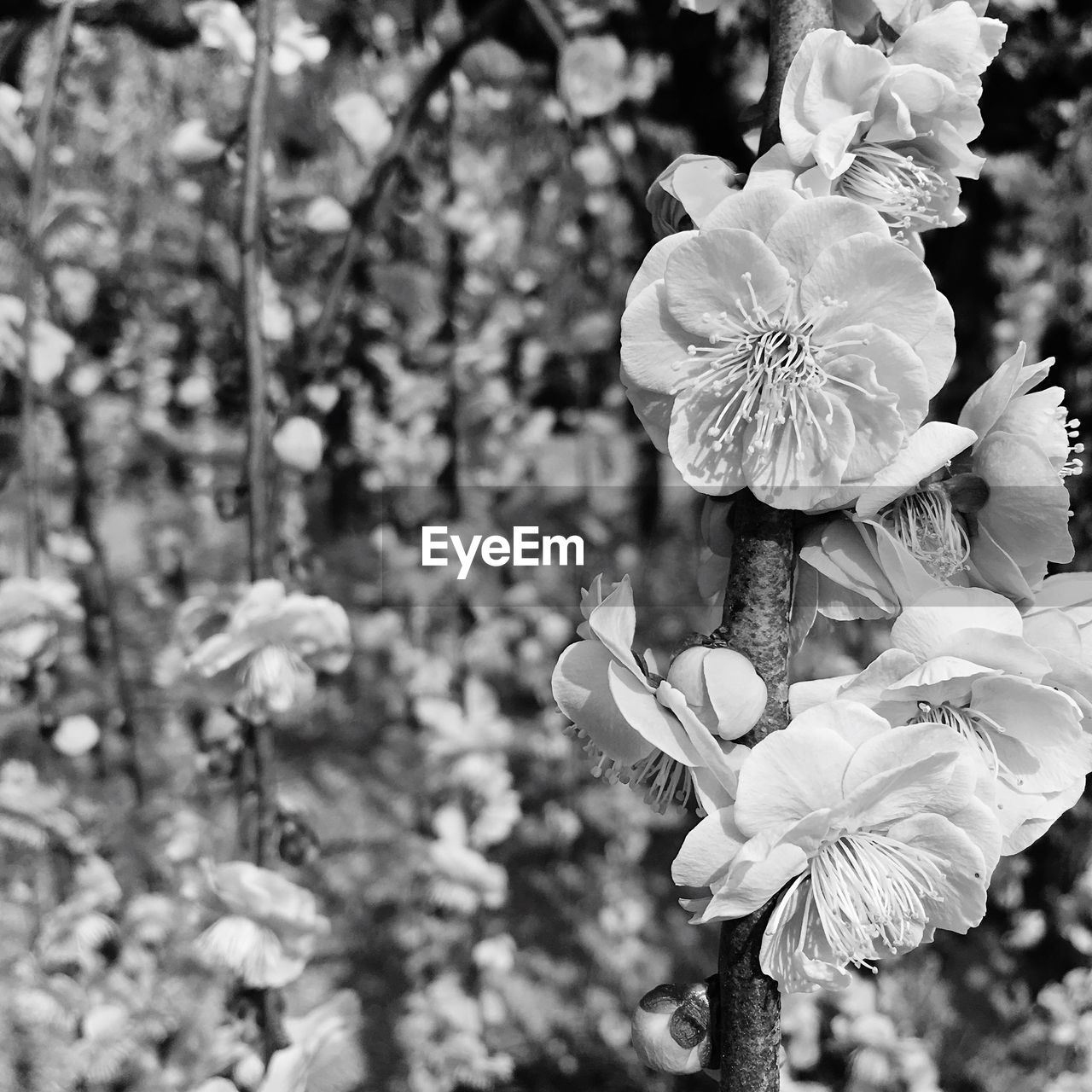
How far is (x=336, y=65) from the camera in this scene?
2.12 metres

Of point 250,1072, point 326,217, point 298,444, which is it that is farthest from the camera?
point 326,217

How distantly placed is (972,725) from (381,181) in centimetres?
87

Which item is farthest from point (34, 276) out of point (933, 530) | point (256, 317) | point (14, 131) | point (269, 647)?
point (933, 530)

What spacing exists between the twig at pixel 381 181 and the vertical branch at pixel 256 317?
0.57ft

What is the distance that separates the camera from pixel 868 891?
421mm

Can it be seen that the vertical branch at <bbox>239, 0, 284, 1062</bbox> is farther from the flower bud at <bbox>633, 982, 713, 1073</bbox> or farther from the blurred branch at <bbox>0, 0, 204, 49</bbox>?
the blurred branch at <bbox>0, 0, 204, 49</bbox>

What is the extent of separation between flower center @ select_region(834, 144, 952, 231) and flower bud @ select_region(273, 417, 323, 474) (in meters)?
0.54

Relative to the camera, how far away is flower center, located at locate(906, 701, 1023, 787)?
0.45m

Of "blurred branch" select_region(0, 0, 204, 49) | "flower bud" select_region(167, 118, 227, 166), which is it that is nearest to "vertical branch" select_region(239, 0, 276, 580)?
"flower bud" select_region(167, 118, 227, 166)

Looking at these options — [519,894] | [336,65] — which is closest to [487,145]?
[336,65]

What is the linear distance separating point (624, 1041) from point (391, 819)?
2.33 ft

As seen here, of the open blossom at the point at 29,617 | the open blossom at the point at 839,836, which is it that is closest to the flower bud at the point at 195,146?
the open blossom at the point at 29,617

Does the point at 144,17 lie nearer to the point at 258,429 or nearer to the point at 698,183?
the point at 258,429

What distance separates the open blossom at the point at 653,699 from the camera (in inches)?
16.3
